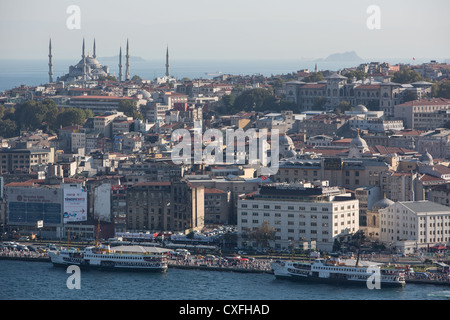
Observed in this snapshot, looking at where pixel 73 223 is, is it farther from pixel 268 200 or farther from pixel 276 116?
pixel 276 116

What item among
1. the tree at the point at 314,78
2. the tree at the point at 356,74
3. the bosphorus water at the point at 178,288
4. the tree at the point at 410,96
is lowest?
the bosphorus water at the point at 178,288

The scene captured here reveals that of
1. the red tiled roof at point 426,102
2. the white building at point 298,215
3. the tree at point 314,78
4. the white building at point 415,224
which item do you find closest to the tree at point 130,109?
the tree at point 314,78

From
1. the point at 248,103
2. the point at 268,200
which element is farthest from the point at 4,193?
the point at 248,103

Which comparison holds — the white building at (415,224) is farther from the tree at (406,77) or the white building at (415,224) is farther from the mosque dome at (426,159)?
the tree at (406,77)

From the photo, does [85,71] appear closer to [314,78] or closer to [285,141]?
[314,78]

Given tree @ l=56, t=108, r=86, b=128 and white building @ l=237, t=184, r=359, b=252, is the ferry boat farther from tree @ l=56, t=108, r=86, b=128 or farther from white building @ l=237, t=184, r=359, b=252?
tree @ l=56, t=108, r=86, b=128

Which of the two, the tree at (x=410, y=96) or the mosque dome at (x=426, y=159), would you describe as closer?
the mosque dome at (x=426, y=159)
